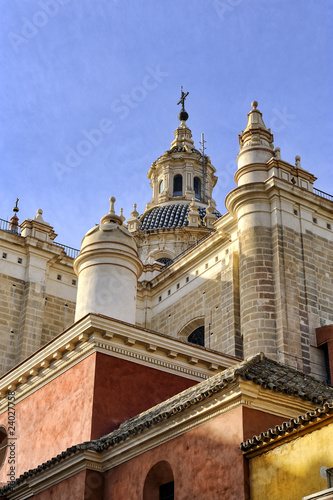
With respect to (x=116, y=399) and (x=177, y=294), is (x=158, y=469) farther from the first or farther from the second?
(x=177, y=294)

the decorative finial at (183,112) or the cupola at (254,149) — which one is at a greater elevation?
the decorative finial at (183,112)

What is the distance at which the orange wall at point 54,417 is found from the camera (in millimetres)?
17047

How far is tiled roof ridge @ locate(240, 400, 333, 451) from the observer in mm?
10906

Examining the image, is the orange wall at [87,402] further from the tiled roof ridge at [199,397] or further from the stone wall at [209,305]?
the stone wall at [209,305]

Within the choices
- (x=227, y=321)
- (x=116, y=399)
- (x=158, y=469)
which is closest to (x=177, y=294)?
(x=227, y=321)

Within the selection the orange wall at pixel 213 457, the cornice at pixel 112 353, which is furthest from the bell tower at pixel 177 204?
the orange wall at pixel 213 457

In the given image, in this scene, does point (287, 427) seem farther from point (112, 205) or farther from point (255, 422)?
point (112, 205)

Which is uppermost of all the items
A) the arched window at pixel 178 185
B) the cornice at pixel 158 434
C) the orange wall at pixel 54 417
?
the arched window at pixel 178 185

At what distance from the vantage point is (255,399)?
12766 mm

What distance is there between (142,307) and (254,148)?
27.9ft

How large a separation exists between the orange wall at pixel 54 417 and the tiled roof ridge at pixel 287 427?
5356mm

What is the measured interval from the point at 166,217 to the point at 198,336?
1979cm

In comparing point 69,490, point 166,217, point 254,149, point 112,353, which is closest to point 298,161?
point 254,149

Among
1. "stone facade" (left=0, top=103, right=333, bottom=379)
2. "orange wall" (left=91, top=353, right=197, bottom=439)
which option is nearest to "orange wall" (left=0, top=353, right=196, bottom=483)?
"orange wall" (left=91, top=353, right=197, bottom=439)
